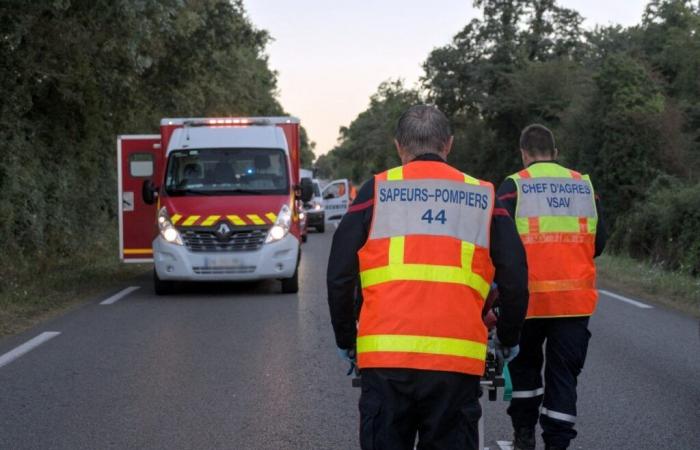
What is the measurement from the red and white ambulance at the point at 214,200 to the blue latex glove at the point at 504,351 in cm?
979

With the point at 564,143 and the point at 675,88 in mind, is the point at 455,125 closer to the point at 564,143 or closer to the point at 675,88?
the point at 675,88

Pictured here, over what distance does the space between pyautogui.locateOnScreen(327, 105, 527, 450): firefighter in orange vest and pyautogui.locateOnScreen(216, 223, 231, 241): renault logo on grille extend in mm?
10081

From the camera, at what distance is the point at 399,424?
350cm

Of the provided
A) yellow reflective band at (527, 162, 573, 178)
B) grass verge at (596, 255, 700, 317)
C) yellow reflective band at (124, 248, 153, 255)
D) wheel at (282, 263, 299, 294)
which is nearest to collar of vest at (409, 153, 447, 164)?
yellow reflective band at (527, 162, 573, 178)

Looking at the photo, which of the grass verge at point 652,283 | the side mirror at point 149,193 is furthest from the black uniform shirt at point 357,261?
the side mirror at point 149,193

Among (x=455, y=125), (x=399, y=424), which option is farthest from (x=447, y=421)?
(x=455, y=125)

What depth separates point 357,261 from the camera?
3605mm

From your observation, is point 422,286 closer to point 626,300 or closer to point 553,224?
point 553,224

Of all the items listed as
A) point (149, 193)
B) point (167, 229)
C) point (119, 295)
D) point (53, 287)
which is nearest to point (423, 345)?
point (167, 229)

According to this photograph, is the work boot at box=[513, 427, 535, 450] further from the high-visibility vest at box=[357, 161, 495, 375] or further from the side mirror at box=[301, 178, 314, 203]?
the side mirror at box=[301, 178, 314, 203]

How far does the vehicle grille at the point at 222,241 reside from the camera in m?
13.6

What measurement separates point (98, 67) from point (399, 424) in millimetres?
15107

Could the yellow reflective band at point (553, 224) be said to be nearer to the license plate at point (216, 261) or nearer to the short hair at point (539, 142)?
the short hair at point (539, 142)

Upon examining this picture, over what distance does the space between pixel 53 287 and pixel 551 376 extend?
10.9 meters
